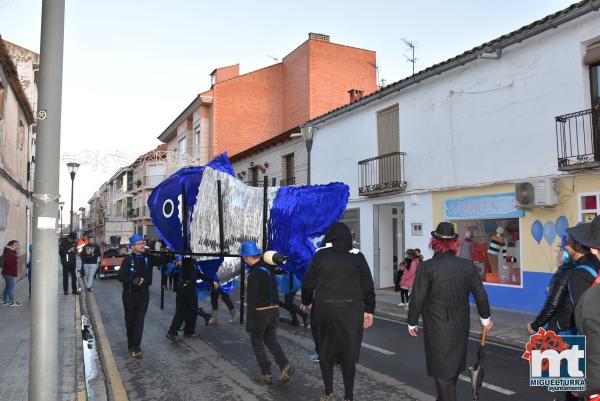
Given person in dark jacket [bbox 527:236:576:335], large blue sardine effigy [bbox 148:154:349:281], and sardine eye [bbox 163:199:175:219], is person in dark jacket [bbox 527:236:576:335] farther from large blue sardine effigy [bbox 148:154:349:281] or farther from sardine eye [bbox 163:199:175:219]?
sardine eye [bbox 163:199:175:219]

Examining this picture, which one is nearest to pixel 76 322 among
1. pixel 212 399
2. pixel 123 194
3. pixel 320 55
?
pixel 212 399

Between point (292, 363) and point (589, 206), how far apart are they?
22.1ft

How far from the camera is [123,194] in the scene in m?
62.4

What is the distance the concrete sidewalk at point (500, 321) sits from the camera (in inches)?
324

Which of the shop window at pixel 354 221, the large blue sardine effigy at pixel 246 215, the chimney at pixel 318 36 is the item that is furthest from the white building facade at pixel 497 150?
the chimney at pixel 318 36

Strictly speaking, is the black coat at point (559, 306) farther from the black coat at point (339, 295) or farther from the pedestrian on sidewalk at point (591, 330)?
the pedestrian on sidewalk at point (591, 330)

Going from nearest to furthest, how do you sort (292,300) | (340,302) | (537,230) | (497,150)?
(340,302), (292,300), (537,230), (497,150)

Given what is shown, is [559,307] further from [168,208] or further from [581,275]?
[168,208]

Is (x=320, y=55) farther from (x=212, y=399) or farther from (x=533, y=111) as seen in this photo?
(x=212, y=399)

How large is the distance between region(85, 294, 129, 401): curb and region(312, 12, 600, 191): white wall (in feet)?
28.8

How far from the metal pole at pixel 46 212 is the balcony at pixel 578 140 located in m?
9.22

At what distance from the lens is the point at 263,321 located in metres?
5.72

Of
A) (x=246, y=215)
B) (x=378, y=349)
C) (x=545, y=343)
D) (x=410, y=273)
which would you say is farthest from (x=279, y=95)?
(x=545, y=343)

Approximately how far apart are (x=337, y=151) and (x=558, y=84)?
8671 millimetres
